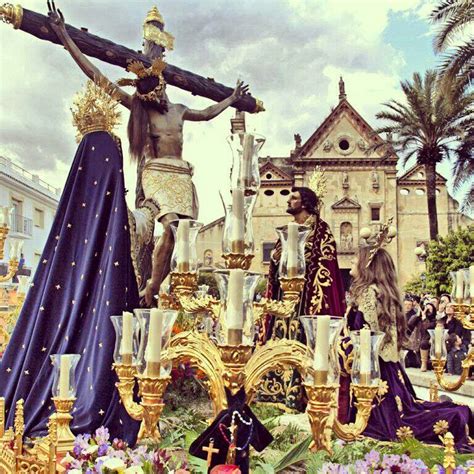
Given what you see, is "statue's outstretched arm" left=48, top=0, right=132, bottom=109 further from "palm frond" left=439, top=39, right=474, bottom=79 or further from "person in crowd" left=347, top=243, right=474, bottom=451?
"palm frond" left=439, top=39, right=474, bottom=79


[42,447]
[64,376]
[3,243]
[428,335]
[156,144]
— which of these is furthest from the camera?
[428,335]

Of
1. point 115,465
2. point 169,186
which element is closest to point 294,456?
point 115,465

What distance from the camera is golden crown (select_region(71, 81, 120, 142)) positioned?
5535 millimetres

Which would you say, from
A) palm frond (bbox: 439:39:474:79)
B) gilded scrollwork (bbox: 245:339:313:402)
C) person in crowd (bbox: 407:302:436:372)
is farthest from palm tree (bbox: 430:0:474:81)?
gilded scrollwork (bbox: 245:339:313:402)

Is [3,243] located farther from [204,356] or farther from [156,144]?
[204,356]

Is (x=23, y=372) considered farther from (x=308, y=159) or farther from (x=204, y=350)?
(x=308, y=159)

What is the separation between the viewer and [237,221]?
321 cm

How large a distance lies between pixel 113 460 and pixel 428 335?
884 cm

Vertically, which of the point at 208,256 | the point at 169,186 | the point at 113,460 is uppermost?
the point at 208,256

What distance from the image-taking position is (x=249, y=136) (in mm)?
3428

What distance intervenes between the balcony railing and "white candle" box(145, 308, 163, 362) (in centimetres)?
2952

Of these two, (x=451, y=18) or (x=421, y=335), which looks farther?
(x=451, y=18)

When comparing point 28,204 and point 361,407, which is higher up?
point 28,204

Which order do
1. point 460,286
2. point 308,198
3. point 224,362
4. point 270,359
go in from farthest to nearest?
1. point 308,198
2. point 460,286
3. point 270,359
4. point 224,362
